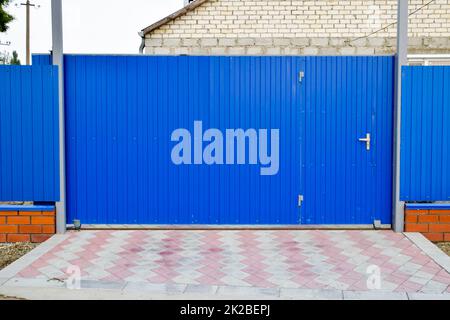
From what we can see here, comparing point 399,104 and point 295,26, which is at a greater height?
point 295,26

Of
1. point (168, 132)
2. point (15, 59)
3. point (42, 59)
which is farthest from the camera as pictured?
point (15, 59)

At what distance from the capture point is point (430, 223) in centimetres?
614

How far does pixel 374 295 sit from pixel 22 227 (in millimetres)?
4191

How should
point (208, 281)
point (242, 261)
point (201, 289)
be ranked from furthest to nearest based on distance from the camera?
point (242, 261)
point (208, 281)
point (201, 289)

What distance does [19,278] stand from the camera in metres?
4.57

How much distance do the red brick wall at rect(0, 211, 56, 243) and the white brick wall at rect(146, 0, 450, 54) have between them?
24.0 ft

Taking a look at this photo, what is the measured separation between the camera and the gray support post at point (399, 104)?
608 cm

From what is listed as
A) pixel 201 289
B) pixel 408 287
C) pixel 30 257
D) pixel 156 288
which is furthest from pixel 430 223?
pixel 30 257

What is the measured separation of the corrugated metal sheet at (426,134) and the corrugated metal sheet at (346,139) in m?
0.22

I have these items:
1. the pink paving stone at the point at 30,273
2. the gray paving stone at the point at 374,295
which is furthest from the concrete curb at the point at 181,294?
the pink paving stone at the point at 30,273

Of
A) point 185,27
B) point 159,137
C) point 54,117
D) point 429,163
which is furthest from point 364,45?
point 54,117

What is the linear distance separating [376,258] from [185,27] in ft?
29.0

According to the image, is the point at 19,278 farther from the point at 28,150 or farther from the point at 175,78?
the point at 175,78

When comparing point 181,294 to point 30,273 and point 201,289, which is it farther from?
point 30,273
